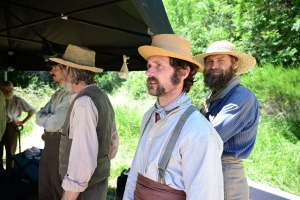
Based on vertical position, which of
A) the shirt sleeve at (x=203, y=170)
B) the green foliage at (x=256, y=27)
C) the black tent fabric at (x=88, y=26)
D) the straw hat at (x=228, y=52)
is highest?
the green foliage at (x=256, y=27)

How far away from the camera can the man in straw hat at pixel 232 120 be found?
2.12 m

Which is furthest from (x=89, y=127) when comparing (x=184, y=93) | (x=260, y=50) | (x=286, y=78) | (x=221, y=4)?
(x=221, y=4)

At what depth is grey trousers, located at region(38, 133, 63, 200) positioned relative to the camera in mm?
2576

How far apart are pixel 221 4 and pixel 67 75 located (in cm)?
1003

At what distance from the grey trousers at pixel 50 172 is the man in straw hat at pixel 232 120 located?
126 cm

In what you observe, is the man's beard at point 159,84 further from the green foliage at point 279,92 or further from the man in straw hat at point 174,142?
the green foliage at point 279,92

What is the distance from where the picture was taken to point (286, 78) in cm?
741

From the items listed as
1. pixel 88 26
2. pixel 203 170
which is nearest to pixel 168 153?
pixel 203 170

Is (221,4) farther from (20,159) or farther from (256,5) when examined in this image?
(20,159)

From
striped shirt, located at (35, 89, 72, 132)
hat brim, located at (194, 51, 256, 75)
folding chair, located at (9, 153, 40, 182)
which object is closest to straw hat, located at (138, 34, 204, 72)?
hat brim, located at (194, 51, 256, 75)

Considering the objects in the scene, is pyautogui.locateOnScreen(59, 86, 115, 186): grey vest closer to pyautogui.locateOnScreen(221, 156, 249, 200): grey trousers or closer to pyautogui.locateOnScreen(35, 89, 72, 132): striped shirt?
pyautogui.locateOnScreen(35, 89, 72, 132): striped shirt

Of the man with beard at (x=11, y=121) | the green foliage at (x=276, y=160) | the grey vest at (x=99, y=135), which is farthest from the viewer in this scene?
the man with beard at (x=11, y=121)

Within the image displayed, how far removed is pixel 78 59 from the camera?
2564 mm

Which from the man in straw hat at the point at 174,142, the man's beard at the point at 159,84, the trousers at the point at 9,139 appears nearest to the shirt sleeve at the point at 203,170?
the man in straw hat at the point at 174,142
